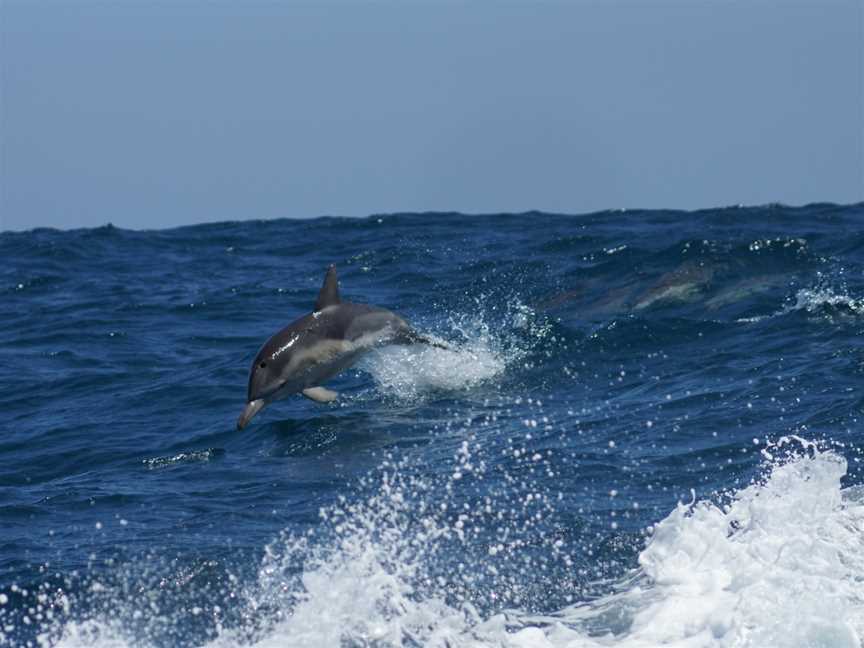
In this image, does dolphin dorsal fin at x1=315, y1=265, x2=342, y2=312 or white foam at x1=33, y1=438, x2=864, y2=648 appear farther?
dolphin dorsal fin at x1=315, y1=265, x2=342, y2=312

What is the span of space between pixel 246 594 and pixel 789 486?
11.9 ft

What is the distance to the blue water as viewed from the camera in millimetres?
8180

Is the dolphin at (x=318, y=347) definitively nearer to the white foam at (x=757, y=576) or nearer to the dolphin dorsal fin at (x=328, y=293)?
the dolphin dorsal fin at (x=328, y=293)

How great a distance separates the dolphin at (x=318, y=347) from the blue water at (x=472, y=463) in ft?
2.10

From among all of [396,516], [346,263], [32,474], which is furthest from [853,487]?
[346,263]

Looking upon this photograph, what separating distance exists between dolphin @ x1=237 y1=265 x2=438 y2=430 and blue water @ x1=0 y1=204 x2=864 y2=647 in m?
0.64

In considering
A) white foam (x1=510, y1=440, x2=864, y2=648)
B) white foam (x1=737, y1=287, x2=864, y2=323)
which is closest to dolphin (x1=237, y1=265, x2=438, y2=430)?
white foam (x1=510, y1=440, x2=864, y2=648)

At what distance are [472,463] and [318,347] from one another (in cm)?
195

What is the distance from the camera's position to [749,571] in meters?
7.94

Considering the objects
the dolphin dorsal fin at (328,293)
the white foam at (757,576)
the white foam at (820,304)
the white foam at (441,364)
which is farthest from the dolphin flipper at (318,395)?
the white foam at (820,304)

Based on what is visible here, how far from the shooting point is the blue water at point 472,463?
26.8ft

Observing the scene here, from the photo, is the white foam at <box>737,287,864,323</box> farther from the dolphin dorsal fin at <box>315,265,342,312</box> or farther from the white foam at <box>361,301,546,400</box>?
the dolphin dorsal fin at <box>315,265,342,312</box>

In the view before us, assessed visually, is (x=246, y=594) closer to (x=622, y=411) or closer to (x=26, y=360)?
(x=622, y=411)

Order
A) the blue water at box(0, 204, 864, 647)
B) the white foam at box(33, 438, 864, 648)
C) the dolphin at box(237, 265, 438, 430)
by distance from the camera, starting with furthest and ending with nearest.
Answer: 1. the dolphin at box(237, 265, 438, 430)
2. the blue water at box(0, 204, 864, 647)
3. the white foam at box(33, 438, 864, 648)
